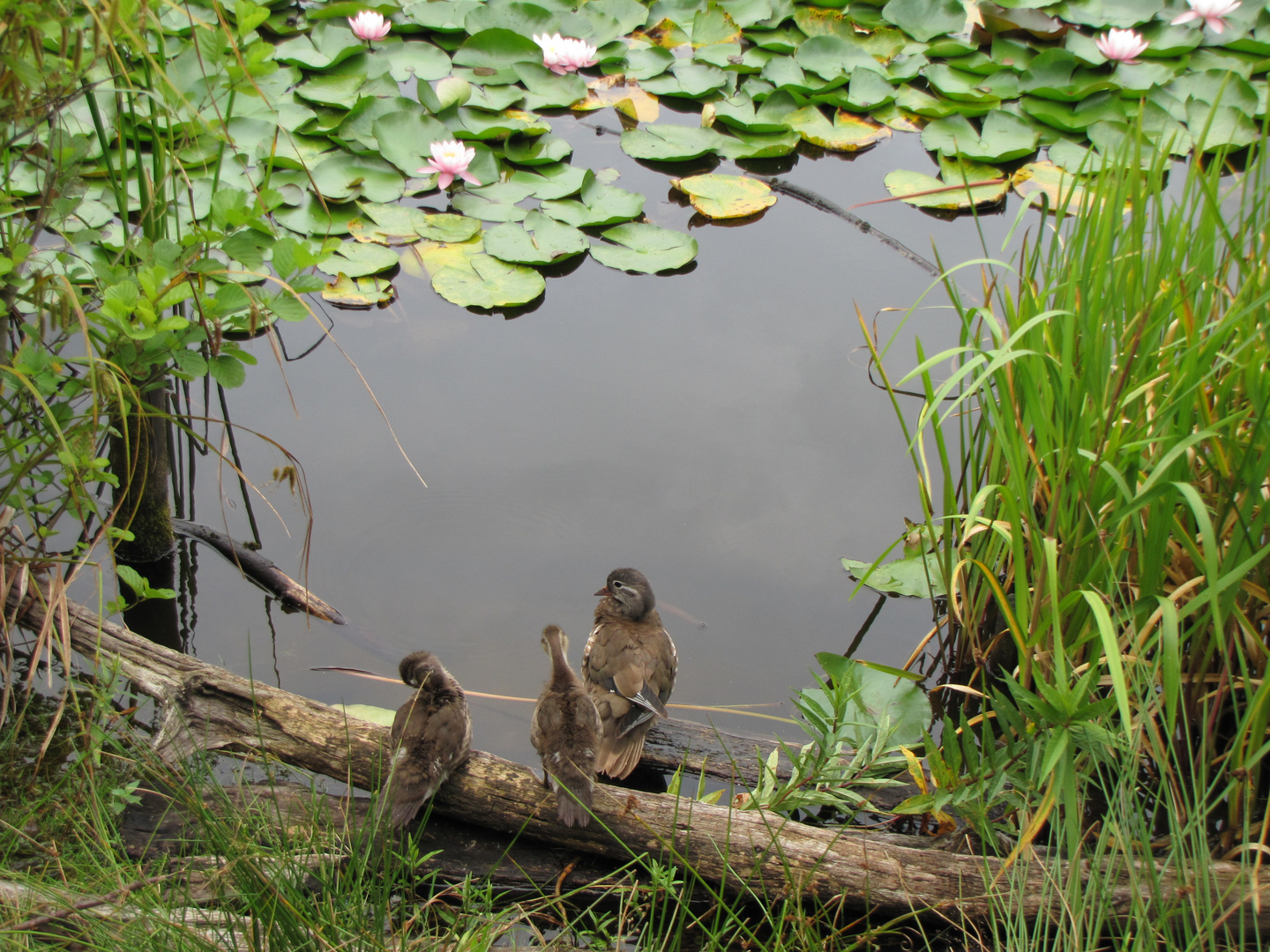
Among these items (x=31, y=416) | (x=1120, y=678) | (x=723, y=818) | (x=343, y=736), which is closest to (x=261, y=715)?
(x=343, y=736)

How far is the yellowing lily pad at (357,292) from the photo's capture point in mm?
4215

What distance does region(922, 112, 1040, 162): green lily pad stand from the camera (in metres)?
5.14

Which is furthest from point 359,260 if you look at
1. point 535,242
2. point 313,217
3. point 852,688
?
point 852,688

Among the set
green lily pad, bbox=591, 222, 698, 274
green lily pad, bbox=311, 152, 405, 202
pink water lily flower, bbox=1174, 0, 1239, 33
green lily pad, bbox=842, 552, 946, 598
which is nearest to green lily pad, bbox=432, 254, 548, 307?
green lily pad, bbox=591, 222, 698, 274

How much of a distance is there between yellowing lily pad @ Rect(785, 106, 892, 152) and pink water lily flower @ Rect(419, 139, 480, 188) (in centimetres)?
186

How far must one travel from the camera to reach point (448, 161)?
4.65 m

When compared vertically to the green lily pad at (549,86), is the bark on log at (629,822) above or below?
below

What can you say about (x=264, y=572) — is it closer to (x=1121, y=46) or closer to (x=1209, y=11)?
(x=1121, y=46)

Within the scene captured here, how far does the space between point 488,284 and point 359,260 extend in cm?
59

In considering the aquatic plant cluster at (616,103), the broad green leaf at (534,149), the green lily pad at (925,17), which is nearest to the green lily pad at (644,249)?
the aquatic plant cluster at (616,103)

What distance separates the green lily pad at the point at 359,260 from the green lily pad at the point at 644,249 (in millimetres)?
964

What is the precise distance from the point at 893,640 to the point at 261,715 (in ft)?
6.94

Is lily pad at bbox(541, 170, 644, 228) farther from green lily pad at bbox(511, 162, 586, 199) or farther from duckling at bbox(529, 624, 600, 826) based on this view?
duckling at bbox(529, 624, 600, 826)

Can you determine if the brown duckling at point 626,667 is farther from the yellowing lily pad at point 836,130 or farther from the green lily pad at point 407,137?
the yellowing lily pad at point 836,130
